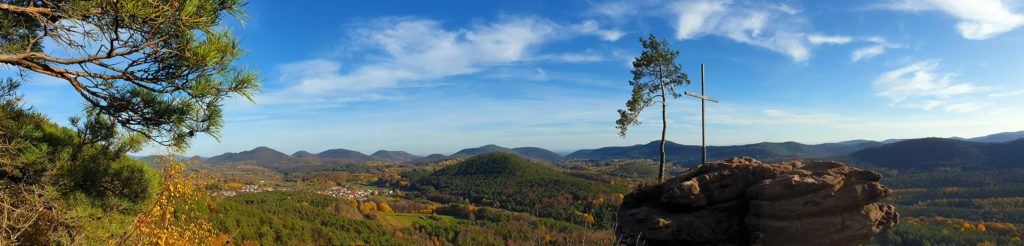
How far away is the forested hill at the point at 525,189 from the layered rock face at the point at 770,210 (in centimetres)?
6512

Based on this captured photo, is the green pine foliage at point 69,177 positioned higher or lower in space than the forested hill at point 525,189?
higher

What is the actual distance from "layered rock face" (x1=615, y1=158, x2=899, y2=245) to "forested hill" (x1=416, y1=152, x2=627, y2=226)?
65120 millimetres

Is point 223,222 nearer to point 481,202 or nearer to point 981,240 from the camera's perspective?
point 481,202

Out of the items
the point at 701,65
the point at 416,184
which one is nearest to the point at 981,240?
the point at 701,65

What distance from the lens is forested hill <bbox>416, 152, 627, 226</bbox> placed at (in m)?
110

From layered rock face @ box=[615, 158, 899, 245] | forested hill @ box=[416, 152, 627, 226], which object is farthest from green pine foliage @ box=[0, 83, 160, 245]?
forested hill @ box=[416, 152, 627, 226]

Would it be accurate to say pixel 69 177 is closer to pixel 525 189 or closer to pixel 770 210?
pixel 770 210

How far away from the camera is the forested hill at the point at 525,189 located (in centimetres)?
11009

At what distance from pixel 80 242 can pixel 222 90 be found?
3.49 m

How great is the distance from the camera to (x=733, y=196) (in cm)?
1310

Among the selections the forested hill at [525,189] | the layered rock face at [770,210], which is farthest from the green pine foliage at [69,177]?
the forested hill at [525,189]

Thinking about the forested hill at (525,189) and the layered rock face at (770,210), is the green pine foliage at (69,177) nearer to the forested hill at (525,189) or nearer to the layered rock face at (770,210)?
the layered rock face at (770,210)

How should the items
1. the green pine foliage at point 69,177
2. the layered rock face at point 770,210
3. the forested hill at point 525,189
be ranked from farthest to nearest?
the forested hill at point 525,189 → the layered rock face at point 770,210 → the green pine foliage at point 69,177

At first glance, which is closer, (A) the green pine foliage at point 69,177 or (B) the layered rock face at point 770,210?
(A) the green pine foliage at point 69,177
